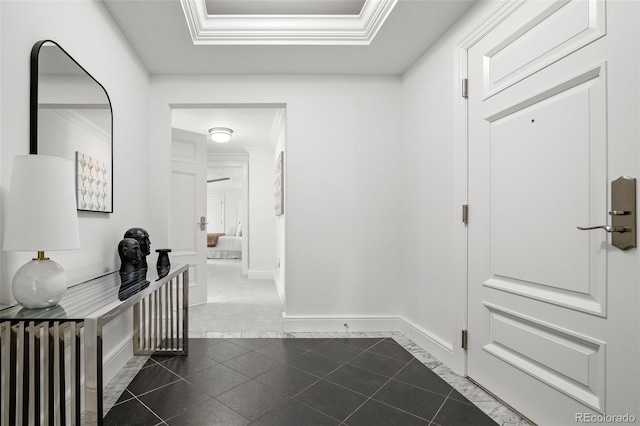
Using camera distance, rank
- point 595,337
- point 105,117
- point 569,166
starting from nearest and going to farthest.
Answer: point 595,337 < point 569,166 < point 105,117

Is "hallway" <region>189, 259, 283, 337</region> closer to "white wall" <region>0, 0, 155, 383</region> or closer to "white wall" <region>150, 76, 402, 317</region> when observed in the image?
"white wall" <region>150, 76, 402, 317</region>

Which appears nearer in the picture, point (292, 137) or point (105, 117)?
point (105, 117)

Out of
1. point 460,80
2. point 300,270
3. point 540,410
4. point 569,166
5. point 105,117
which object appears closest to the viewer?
point 569,166

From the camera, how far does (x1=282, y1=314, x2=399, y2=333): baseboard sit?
293cm

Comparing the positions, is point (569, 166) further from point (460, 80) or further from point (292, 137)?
point (292, 137)

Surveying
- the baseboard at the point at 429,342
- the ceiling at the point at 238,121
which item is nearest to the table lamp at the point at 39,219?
the baseboard at the point at 429,342

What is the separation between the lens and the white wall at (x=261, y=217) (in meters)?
5.84

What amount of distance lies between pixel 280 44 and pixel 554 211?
2121 millimetres

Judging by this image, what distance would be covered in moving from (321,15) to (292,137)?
0.98 m

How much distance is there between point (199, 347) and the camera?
2.57 metres

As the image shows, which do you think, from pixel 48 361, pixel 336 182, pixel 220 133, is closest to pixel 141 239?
pixel 48 361

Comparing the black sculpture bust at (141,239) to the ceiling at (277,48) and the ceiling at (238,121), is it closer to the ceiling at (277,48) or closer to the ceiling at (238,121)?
the ceiling at (277,48)

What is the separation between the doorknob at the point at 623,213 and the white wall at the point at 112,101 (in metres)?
2.31

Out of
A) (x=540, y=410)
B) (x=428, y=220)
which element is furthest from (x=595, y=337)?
(x=428, y=220)
